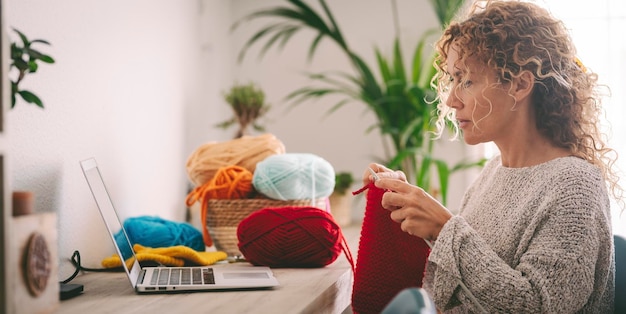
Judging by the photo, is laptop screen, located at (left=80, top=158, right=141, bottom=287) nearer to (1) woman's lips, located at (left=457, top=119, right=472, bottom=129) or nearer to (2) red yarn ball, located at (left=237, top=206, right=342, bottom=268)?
(2) red yarn ball, located at (left=237, top=206, right=342, bottom=268)

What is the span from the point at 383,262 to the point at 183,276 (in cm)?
40

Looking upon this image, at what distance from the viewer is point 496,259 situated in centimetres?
109

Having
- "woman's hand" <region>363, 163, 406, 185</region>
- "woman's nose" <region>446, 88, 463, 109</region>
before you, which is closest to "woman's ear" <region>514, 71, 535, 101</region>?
"woman's nose" <region>446, 88, 463, 109</region>

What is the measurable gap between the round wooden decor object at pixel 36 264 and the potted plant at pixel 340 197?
153 centimetres

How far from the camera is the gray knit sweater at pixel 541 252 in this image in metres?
1.04

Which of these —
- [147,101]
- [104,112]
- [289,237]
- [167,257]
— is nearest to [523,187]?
[289,237]

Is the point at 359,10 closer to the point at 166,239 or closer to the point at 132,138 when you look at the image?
the point at 132,138

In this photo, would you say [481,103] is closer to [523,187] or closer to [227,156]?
[523,187]

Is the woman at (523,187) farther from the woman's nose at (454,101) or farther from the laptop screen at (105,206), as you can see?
the laptop screen at (105,206)

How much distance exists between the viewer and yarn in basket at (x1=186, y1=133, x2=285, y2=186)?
181 cm

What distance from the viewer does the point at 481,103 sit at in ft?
4.02

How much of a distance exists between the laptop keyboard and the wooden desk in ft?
0.15

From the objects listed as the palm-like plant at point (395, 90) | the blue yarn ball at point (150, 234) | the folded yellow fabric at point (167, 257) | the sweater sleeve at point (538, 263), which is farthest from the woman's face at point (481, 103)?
the palm-like plant at point (395, 90)

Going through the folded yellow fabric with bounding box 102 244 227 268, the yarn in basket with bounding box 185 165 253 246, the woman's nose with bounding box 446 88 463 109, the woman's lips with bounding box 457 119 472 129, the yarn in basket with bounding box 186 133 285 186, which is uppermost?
the woman's nose with bounding box 446 88 463 109
